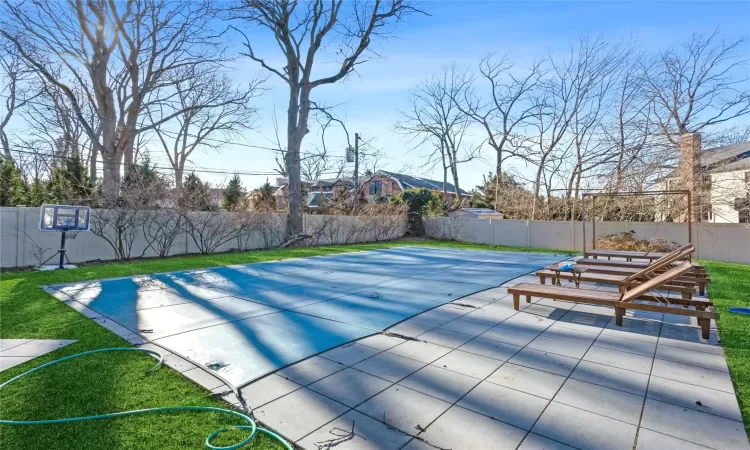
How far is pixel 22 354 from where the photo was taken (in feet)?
10.5

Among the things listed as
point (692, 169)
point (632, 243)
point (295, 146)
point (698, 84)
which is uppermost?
point (698, 84)

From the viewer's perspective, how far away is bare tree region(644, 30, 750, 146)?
1611 centimetres

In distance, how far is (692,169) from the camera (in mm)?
13664

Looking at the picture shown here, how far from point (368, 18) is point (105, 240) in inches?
478

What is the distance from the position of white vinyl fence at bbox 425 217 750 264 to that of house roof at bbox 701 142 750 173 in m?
3.28

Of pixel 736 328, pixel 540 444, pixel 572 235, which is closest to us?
pixel 540 444

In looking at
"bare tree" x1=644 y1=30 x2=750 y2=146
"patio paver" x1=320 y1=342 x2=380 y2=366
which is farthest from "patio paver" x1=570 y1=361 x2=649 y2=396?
"bare tree" x1=644 y1=30 x2=750 y2=146

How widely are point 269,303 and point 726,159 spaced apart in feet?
57.9

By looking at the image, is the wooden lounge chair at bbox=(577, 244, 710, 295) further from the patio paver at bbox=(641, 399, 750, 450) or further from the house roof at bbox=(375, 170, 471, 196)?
the house roof at bbox=(375, 170, 471, 196)

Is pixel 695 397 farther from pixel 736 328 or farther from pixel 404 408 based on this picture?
pixel 736 328

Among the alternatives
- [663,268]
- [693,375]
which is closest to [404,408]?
[693,375]

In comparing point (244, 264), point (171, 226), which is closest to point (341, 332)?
point (244, 264)

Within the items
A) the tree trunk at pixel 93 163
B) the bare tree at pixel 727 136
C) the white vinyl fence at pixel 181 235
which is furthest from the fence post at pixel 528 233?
the tree trunk at pixel 93 163

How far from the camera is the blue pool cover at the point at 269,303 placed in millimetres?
3458
